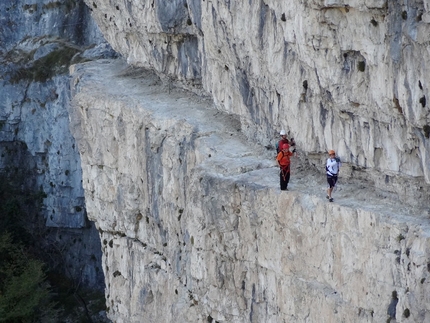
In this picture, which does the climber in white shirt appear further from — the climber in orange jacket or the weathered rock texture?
the climber in orange jacket

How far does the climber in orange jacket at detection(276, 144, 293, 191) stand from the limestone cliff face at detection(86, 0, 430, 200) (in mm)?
1033

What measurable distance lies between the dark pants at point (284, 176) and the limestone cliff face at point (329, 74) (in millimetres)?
1222

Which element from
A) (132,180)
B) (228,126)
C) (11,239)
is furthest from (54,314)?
(228,126)

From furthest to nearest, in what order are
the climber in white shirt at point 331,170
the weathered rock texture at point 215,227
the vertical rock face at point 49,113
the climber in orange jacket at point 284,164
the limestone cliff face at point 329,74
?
1. the vertical rock face at point 49,113
2. the climber in orange jacket at point 284,164
3. the climber in white shirt at point 331,170
4. the weathered rock texture at point 215,227
5. the limestone cliff face at point 329,74

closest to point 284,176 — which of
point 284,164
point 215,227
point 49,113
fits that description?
point 284,164

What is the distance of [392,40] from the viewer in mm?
22000

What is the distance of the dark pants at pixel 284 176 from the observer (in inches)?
993

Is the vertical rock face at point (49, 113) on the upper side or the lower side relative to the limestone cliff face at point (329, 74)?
lower

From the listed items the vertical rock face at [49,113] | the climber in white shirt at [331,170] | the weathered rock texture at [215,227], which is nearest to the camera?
the weathered rock texture at [215,227]

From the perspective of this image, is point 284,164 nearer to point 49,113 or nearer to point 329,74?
point 329,74

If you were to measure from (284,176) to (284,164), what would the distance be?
35 centimetres

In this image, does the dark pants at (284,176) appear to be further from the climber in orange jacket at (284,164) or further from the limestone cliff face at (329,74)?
the limestone cliff face at (329,74)

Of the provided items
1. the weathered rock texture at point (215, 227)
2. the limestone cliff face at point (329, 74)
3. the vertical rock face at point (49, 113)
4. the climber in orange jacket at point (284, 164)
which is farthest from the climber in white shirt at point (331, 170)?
the vertical rock face at point (49, 113)

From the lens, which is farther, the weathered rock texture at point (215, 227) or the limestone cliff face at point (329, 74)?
the weathered rock texture at point (215, 227)
